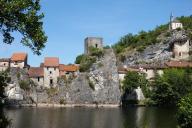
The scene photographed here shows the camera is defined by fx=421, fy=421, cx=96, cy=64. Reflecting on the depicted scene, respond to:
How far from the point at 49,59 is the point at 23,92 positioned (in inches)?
600

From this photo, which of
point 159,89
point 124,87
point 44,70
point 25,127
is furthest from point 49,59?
point 25,127

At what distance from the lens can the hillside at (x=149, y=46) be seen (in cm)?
12975

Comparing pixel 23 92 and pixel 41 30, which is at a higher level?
pixel 41 30

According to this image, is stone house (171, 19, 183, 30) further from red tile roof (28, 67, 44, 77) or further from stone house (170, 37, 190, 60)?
red tile roof (28, 67, 44, 77)

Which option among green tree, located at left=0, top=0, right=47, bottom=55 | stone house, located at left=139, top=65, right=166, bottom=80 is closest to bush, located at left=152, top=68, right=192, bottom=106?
stone house, located at left=139, top=65, right=166, bottom=80

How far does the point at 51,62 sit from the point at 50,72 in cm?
298

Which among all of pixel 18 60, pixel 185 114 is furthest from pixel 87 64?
pixel 185 114

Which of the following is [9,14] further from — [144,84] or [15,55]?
[15,55]

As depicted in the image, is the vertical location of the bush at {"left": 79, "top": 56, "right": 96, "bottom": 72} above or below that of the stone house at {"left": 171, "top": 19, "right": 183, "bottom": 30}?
below

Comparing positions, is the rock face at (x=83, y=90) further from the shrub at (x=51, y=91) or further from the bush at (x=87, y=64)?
the bush at (x=87, y=64)

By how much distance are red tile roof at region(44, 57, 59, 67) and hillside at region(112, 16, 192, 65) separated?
73.8 ft

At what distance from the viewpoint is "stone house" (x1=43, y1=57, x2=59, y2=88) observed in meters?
108

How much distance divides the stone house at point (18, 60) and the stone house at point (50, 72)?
7826 millimetres

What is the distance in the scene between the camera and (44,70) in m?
110
